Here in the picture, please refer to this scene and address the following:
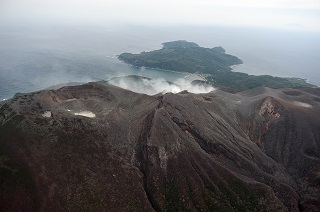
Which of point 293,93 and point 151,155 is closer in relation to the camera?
point 151,155

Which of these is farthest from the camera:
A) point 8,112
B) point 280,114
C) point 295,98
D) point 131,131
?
point 295,98

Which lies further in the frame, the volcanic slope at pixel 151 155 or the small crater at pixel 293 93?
Result: the small crater at pixel 293 93

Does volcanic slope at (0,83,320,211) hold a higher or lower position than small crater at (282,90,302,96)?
lower

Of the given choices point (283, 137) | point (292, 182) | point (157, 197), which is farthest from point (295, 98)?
point (157, 197)

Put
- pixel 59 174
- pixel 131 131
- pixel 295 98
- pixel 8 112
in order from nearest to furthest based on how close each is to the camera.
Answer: pixel 59 174 → pixel 8 112 → pixel 131 131 → pixel 295 98

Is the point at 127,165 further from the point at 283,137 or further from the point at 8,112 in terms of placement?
the point at 283,137

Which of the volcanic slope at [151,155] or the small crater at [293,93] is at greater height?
the small crater at [293,93]

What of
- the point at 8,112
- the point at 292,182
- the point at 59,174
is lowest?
the point at 292,182

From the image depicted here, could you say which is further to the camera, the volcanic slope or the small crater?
the small crater
